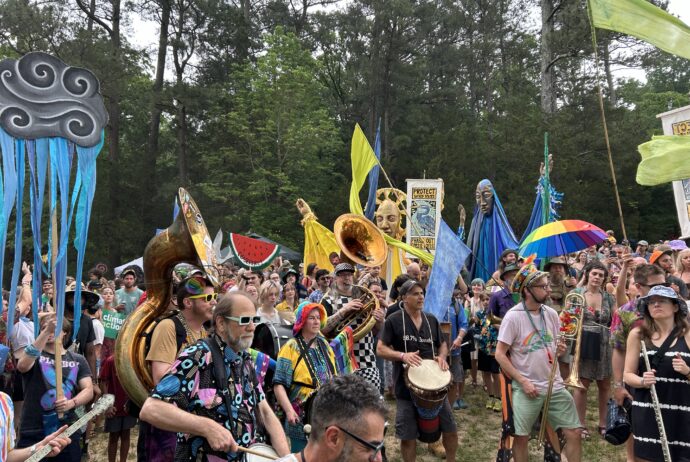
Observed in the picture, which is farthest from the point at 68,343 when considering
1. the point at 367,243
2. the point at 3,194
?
the point at 367,243

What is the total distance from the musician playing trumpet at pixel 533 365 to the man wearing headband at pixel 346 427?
326cm

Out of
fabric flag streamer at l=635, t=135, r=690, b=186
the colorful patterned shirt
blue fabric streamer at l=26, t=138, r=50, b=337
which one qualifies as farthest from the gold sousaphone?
fabric flag streamer at l=635, t=135, r=690, b=186

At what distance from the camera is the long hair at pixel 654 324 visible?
4293 millimetres

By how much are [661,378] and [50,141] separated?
449cm

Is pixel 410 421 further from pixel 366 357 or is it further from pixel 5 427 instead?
pixel 5 427

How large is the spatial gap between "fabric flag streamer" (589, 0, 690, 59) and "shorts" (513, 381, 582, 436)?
285 centimetres

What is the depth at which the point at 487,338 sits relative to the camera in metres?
7.86

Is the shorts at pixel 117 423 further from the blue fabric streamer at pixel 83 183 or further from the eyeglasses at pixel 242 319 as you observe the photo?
the eyeglasses at pixel 242 319

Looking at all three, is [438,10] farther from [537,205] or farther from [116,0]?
[537,205]

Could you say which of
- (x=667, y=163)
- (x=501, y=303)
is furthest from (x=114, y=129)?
(x=667, y=163)

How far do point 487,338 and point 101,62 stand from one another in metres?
22.7

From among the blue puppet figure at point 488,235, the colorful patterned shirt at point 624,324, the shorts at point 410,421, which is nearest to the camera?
the colorful patterned shirt at point 624,324

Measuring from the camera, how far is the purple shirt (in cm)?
710

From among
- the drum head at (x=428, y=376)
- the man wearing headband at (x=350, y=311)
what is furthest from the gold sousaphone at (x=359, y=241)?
the drum head at (x=428, y=376)
